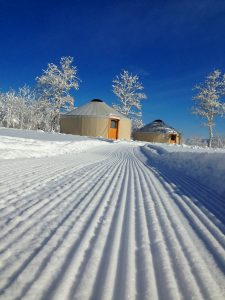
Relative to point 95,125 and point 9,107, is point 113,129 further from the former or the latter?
point 9,107

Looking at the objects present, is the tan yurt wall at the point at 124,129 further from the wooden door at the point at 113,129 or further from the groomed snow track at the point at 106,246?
the groomed snow track at the point at 106,246

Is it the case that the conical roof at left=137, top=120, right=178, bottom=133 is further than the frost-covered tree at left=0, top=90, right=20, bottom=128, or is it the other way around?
the frost-covered tree at left=0, top=90, right=20, bottom=128

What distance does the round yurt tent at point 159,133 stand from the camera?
43719 mm

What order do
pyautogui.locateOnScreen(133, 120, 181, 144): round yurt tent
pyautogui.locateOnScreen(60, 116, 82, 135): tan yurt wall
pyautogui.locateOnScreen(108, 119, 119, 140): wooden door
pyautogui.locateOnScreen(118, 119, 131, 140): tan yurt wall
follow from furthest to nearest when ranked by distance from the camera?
pyautogui.locateOnScreen(133, 120, 181, 144): round yurt tent
pyautogui.locateOnScreen(118, 119, 131, 140): tan yurt wall
pyautogui.locateOnScreen(108, 119, 119, 140): wooden door
pyautogui.locateOnScreen(60, 116, 82, 135): tan yurt wall

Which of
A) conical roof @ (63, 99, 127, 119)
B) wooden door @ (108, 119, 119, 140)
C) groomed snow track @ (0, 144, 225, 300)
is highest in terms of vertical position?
conical roof @ (63, 99, 127, 119)

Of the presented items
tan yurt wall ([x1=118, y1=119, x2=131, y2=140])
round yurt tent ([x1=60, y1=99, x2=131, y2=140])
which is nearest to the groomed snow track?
round yurt tent ([x1=60, y1=99, x2=131, y2=140])

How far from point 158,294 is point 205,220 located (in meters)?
1.50

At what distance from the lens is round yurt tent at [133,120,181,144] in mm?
43719

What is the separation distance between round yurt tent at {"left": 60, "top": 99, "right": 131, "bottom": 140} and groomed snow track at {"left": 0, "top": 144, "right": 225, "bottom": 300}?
105ft

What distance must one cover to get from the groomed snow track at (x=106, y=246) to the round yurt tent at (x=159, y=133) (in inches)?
1604

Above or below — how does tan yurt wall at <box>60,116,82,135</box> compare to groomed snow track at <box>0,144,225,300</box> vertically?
above

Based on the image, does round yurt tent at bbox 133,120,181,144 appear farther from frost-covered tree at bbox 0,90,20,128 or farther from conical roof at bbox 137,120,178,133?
frost-covered tree at bbox 0,90,20,128

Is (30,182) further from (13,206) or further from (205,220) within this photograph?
(205,220)

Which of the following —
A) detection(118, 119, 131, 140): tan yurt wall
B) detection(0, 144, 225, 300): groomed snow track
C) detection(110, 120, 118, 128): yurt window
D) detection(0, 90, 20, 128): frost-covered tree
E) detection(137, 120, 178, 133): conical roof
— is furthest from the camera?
detection(0, 90, 20, 128): frost-covered tree
